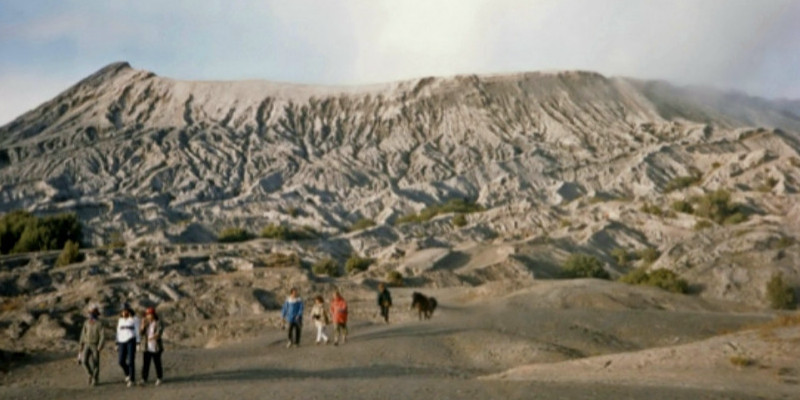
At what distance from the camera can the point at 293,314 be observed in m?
21.5

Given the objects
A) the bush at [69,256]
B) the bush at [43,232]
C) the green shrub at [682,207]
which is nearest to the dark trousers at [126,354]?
the bush at [69,256]

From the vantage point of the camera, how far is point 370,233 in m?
55.2

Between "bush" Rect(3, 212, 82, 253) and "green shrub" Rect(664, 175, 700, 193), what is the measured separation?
4417 cm

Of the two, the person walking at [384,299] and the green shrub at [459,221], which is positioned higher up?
the green shrub at [459,221]

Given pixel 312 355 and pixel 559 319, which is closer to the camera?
pixel 312 355

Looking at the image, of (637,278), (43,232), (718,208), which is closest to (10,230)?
(43,232)

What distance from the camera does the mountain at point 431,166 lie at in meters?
50.4

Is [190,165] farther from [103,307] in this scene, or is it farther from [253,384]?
[253,384]

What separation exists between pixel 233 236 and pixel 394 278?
17.2 meters

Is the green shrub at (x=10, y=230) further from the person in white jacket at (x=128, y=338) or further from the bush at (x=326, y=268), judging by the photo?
the person in white jacket at (x=128, y=338)

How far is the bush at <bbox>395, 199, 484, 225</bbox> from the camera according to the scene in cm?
6153

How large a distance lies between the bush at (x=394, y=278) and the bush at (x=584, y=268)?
923 centimetres

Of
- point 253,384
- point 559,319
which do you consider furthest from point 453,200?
point 253,384

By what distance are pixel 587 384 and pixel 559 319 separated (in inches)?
450
